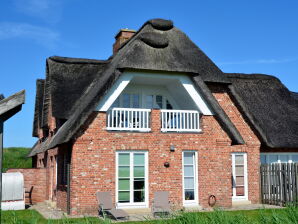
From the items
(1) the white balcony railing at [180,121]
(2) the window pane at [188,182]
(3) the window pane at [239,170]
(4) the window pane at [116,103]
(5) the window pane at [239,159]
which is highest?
(4) the window pane at [116,103]

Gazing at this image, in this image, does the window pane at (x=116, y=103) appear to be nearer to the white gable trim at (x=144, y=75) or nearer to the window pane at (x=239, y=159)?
the white gable trim at (x=144, y=75)

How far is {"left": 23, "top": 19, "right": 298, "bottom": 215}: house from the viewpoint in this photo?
49.2 feet

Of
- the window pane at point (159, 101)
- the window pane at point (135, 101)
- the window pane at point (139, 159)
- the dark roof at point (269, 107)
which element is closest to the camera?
the window pane at point (139, 159)

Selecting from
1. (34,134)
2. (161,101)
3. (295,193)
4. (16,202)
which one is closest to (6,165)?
(34,134)

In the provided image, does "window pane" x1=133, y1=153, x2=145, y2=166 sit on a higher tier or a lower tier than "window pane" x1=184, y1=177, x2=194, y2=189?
higher

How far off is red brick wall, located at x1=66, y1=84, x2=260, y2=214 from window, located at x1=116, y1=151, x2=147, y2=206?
282 mm

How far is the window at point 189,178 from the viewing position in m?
16.3

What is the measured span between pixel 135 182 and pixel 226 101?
20.6 feet

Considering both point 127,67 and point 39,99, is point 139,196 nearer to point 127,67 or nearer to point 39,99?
point 127,67

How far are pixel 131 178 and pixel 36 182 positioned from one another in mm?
8046

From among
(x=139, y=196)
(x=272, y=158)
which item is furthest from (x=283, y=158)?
(x=139, y=196)

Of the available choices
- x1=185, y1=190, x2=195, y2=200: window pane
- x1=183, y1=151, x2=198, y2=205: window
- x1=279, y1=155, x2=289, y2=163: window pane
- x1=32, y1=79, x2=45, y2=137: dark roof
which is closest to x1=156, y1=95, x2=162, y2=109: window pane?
x1=183, y1=151, x2=198, y2=205: window

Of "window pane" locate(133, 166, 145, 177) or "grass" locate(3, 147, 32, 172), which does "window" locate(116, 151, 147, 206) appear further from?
"grass" locate(3, 147, 32, 172)

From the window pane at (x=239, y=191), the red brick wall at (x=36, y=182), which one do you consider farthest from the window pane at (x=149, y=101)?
the red brick wall at (x=36, y=182)
